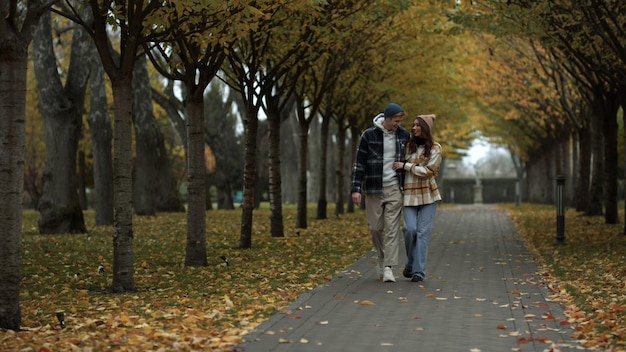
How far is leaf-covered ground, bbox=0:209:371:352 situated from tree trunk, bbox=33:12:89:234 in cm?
92

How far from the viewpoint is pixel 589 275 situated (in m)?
12.6

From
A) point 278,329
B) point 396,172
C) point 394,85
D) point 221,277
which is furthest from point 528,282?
point 394,85

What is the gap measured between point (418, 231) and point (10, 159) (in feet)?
16.8

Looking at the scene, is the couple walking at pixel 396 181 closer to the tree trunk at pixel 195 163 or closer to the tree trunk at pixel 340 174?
the tree trunk at pixel 195 163

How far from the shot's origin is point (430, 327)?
26.8 feet

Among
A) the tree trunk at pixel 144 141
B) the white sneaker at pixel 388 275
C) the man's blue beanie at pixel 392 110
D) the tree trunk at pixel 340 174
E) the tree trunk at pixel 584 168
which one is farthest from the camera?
the tree trunk at pixel 340 174

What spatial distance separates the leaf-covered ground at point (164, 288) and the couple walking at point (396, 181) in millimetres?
1080

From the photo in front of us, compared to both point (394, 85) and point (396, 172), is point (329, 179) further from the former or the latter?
point (396, 172)

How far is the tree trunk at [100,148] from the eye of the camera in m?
24.8

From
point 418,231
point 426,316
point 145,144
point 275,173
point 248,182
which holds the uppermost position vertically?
point 145,144

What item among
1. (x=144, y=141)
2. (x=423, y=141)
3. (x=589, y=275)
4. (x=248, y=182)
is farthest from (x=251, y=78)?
(x=144, y=141)

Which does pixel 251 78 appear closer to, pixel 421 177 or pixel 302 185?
pixel 421 177

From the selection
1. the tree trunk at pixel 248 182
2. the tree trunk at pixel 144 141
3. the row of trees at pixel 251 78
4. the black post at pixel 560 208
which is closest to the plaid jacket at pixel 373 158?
the row of trees at pixel 251 78

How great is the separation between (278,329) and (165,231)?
14.7 m
